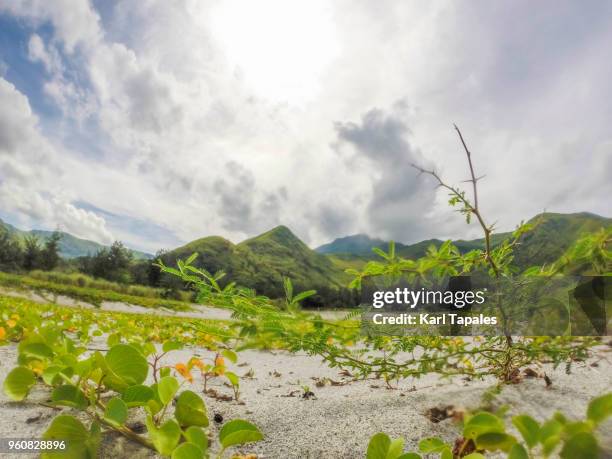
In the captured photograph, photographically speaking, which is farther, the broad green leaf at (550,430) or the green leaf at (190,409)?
the green leaf at (190,409)

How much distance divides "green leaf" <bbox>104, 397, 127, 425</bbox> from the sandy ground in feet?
0.84

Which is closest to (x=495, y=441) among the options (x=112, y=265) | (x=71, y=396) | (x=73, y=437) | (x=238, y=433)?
(x=238, y=433)

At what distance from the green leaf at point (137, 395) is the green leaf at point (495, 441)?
89 centimetres

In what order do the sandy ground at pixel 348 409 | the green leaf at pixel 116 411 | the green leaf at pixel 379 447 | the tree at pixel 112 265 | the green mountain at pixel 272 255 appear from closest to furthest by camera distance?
the green leaf at pixel 379 447, the green leaf at pixel 116 411, the sandy ground at pixel 348 409, the tree at pixel 112 265, the green mountain at pixel 272 255

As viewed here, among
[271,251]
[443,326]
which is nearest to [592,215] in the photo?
[443,326]

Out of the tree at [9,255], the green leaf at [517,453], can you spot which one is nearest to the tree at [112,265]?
the tree at [9,255]

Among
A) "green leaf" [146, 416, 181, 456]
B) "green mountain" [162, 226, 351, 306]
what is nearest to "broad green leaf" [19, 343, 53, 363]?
"green leaf" [146, 416, 181, 456]

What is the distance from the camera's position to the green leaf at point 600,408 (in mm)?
588

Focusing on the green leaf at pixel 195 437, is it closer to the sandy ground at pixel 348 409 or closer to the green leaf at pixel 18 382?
the sandy ground at pixel 348 409

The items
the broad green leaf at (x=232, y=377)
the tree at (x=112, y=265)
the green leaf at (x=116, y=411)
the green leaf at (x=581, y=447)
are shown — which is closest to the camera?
the green leaf at (x=581, y=447)

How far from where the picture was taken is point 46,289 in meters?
15.8

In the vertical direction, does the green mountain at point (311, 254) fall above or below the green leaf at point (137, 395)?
above

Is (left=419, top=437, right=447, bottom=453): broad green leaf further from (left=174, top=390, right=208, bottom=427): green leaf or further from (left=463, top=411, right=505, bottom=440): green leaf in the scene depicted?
(left=174, top=390, right=208, bottom=427): green leaf

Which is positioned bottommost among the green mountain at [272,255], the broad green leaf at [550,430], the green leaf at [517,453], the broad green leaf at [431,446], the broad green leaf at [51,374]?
the broad green leaf at [431,446]
